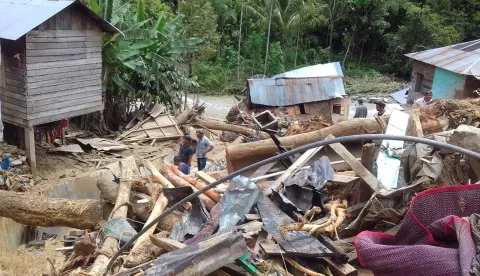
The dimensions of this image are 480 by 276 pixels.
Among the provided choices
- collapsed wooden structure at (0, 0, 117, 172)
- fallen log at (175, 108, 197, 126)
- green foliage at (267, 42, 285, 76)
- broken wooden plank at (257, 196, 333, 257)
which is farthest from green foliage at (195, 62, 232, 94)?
broken wooden plank at (257, 196, 333, 257)

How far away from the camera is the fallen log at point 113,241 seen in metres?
5.32

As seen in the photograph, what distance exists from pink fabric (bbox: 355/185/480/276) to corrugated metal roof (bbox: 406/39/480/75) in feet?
51.2

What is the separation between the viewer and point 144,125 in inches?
662

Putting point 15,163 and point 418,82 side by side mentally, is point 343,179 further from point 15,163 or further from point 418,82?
point 418,82

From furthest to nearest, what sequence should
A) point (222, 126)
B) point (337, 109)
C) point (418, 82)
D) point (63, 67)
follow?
Result: 1. point (418, 82)
2. point (337, 109)
3. point (222, 126)
4. point (63, 67)

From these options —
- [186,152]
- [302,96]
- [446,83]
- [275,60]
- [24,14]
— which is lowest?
[186,152]

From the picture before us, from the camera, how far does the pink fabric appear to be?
3.17 m

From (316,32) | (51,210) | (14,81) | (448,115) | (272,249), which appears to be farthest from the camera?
(316,32)

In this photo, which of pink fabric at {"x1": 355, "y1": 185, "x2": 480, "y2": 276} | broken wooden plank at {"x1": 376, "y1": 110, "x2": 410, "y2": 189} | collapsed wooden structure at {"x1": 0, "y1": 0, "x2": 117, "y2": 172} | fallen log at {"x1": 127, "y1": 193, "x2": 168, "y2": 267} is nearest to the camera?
pink fabric at {"x1": 355, "y1": 185, "x2": 480, "y2": 276}

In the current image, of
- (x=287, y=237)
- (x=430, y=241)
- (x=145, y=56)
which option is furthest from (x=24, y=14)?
(x=430, y=241)

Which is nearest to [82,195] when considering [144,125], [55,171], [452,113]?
[55,171]

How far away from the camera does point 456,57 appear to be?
63.5 ft

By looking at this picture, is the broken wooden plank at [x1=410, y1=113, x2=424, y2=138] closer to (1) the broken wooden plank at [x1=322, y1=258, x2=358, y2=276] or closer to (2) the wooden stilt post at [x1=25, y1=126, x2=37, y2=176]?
(1) the broken wooden plank at [x1=322, y1=258, x2=358, y2=276]

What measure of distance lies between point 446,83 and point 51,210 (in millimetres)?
17333
